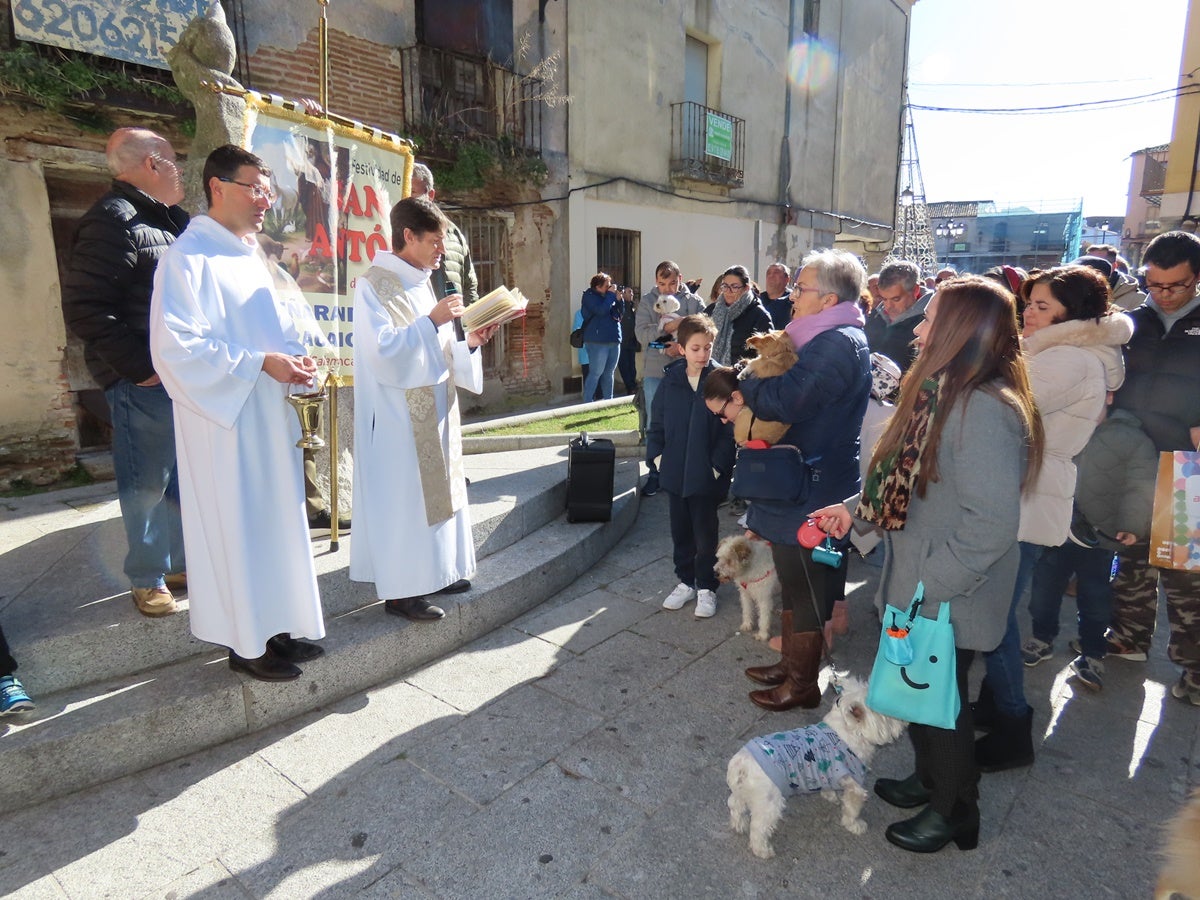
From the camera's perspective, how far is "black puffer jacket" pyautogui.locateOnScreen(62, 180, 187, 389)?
9.80 feet

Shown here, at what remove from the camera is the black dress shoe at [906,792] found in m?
2.63

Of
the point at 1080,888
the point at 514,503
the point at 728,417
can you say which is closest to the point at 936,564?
the point at 1080,888

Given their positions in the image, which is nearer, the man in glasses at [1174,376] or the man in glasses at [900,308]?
the man in glasses at [1174,376]

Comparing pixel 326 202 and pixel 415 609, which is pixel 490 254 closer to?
pixel 326 202

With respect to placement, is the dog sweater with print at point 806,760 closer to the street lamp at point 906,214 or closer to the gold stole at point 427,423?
the gold stole at point 427,423

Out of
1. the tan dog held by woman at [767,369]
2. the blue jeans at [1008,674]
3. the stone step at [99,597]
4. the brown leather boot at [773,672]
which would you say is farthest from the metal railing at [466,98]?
the blue jeans at [1008,674]

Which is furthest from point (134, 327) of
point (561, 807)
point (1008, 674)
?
point (1008, 674)

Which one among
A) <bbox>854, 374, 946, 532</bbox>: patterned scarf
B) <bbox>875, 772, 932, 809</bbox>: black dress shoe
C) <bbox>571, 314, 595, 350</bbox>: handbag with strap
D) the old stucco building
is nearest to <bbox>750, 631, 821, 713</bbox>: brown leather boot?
<bbox>875, 772, 932, 809</bbox>: black dress shoe

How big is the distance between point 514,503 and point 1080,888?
3545 mm

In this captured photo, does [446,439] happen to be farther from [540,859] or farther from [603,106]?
[603,106]

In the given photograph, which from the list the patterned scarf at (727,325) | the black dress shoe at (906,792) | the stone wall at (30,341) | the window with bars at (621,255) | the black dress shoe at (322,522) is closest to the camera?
the black dress shoe at (906,792)

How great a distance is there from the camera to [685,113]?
13.3 m

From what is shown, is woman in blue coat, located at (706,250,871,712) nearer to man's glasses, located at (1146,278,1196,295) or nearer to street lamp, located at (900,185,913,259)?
man's glasses, located at (1146,278,1196,295)

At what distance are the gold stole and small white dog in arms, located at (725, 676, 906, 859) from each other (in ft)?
6.06
